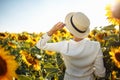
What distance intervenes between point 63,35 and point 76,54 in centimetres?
546

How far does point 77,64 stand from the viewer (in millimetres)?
4457

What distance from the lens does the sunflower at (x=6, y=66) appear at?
8.66 feet

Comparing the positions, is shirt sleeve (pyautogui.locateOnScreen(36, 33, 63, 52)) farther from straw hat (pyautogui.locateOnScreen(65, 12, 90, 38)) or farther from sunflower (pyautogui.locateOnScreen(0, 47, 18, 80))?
sunflower (pyautogui.locateOnScreen(0, 47, 18, 80))

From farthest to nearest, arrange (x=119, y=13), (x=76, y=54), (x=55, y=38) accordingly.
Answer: (x=55, y=38)
(x=119, y=13)
(x=76, y=54)

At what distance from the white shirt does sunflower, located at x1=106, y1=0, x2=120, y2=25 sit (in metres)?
0.81

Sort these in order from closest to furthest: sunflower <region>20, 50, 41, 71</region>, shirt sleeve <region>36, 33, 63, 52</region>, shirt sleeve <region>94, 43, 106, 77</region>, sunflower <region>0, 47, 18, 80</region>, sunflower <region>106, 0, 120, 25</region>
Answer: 1. sunflower <region>0, 47, 18, 80</region>
2. shirt sleeve <region>94, 43, 106, 77</region>
3. shirt sleeve <region>36, 33, 63, 52</region>
4. sunflower <region>106, 0, 120, 25</region>
5. sunflower <region>20, 50, 41, 71</region>

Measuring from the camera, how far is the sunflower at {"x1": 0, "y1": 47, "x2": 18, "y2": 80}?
2640 mm

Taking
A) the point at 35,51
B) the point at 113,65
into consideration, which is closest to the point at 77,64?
the point at 113,65

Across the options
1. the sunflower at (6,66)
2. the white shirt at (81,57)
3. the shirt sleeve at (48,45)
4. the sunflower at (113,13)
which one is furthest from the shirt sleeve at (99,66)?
the sunflower at (6,66)

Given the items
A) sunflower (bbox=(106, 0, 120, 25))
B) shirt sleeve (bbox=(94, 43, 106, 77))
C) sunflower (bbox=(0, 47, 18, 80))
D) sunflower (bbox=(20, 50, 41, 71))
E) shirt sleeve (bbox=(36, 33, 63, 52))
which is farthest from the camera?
sunflower (bbox=(20, 50, 41, 71))

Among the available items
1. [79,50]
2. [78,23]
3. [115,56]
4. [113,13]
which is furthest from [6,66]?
[113,13]

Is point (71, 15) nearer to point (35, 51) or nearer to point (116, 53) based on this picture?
point (116, 53)

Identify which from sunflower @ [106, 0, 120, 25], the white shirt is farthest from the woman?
sunflower @ [106, 0, 120, 25]

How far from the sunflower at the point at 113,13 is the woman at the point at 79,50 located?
0.63m
